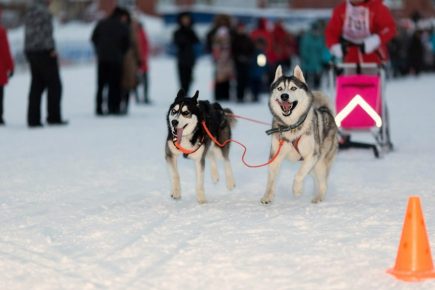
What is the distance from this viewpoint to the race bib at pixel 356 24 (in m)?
8.66

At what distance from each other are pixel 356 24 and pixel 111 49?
17.8ft

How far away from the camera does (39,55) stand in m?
11.5

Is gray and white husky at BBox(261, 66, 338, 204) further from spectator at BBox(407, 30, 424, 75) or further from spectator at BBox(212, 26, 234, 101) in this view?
spectator at BBox(407, 30, 424, 75)

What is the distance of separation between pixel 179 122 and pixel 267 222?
92 centimetres

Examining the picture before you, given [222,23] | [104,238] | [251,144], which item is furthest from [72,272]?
[222,23]

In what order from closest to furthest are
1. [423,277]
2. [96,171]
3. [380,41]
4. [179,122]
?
[423,277], [179,122], [96,171], [380,41]

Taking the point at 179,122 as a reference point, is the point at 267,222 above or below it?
below

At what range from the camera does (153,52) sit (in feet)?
113

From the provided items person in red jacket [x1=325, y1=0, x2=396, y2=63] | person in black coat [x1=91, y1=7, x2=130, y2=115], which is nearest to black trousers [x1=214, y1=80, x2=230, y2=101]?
person in black coat [x1=91, y1=7, x2=130, y2=115]

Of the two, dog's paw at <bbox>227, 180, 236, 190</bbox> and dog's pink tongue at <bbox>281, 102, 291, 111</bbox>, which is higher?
dog's pink tongue at <bbox>281, 102, 291, 111</bbox>

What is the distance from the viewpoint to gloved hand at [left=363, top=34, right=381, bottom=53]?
27.7ft

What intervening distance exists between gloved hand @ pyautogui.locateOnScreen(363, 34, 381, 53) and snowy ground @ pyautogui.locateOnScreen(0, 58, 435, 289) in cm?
103

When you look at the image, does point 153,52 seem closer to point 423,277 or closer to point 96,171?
point 96,171

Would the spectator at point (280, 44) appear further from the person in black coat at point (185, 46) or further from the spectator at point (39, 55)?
the spectator at point (39, 55)
